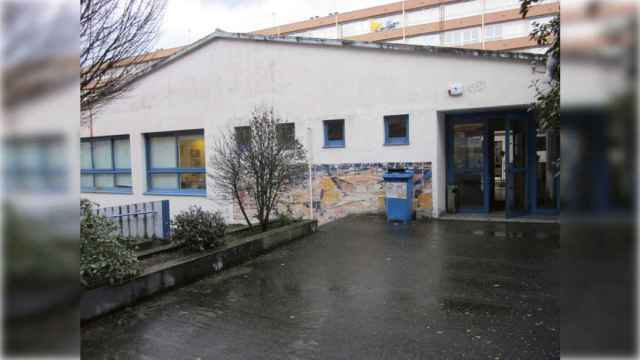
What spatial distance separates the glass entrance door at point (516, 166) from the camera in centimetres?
1066

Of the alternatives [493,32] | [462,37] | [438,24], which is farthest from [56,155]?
[438,24]

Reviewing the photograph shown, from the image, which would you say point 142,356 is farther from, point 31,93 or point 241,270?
point 31,93

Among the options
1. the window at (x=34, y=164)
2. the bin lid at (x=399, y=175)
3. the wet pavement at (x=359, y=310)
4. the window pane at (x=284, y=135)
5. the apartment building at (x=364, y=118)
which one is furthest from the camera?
the apartment building at (x=364, y=118)

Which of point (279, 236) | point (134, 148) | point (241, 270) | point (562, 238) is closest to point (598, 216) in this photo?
point (562, 238)

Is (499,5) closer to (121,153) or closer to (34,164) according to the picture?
(121,153)

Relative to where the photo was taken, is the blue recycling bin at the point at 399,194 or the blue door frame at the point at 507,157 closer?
the blue recycling bin at the point at 399,194

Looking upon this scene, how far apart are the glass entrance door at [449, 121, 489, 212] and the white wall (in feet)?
2.18

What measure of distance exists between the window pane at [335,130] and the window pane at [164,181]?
5602 millimetres

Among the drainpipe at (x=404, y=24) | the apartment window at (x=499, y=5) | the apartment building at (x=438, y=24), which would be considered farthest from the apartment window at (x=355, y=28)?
the apartment window at (x=499, y=5)

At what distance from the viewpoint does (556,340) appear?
3830 millimetres

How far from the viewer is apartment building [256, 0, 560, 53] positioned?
49.6 m

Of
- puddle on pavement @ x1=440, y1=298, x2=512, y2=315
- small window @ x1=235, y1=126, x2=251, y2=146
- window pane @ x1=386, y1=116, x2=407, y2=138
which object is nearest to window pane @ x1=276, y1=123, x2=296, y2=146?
small window @ x1=235, y1=126, x2=251, y2=146

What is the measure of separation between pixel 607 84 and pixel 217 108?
45.3ft

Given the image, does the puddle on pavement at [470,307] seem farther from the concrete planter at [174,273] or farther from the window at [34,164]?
the window at [34,164]
